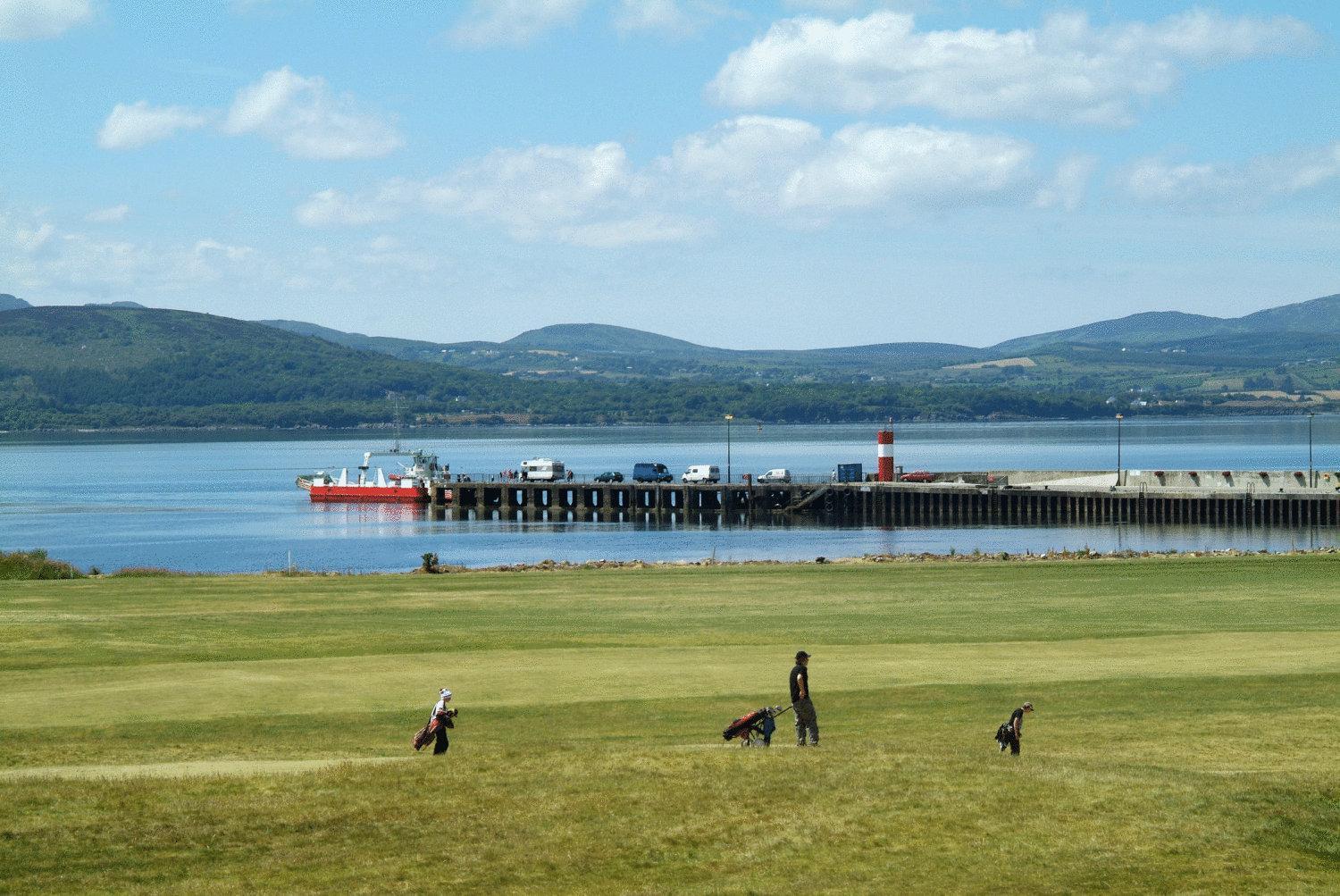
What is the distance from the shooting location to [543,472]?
13350 centimetres

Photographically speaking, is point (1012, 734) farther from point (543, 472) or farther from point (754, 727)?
point (543, 472)

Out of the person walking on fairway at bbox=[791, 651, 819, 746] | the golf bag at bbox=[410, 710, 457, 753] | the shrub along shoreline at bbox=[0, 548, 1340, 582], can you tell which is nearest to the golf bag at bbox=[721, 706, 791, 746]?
the person walking on fairway at bbox=[791, 651, 819, 746]

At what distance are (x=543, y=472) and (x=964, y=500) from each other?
35.2m

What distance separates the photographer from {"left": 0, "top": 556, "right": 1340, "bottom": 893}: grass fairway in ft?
55.8

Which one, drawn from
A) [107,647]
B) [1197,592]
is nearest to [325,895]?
[107,647]

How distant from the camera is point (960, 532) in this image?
338 ft

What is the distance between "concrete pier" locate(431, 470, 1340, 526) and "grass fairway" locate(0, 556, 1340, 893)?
178ft

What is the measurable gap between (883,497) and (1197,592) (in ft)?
226

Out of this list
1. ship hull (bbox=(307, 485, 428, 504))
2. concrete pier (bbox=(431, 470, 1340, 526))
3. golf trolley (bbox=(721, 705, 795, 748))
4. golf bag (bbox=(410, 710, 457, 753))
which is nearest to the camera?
golf bag (bbox=(410, 710, 457, 753))

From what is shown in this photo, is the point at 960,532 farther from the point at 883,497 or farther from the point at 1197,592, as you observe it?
the point at 1197,592

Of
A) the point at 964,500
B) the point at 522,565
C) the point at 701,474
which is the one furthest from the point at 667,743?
the point at 701,474

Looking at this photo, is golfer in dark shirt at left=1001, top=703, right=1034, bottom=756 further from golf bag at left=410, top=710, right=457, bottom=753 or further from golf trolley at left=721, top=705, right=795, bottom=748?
golf bag at left=410, top=710, right=457, bottom=753

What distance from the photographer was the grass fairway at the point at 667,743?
17.0 metres

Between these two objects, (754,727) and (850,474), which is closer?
(754,727)
